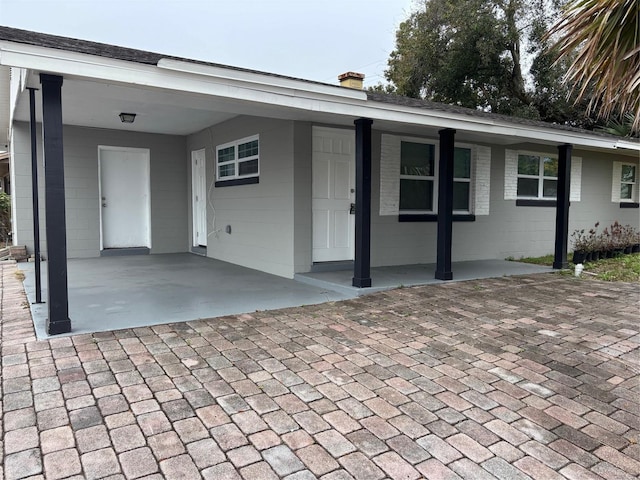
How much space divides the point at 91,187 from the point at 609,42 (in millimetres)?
8170

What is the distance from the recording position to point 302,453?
2105 mm

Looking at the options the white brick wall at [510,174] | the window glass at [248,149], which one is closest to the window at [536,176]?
the white brick wall at [510,174]

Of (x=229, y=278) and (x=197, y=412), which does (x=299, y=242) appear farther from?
(x=197, y=412)

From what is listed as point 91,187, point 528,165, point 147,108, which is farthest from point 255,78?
point 528,165

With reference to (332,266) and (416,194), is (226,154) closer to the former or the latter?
(332,266)

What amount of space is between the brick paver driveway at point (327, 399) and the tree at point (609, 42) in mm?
2102

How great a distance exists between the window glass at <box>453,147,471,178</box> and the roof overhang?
1.23 m

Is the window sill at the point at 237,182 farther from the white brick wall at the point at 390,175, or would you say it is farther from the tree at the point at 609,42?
the tree at the point at 609,42

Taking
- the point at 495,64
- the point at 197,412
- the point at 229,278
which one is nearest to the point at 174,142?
the point at 229,278

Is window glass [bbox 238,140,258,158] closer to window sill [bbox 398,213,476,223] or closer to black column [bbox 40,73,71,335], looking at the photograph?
window sill [bbox 398,213,476,223]

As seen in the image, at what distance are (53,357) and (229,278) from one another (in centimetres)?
326

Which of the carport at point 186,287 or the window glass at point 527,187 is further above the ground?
the window glass at point 527,187

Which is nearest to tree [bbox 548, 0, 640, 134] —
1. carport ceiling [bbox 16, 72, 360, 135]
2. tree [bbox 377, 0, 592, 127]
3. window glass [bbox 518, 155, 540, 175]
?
carport ceiling [bbox 16, 72, 360, 135]

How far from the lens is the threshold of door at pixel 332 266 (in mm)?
6605
